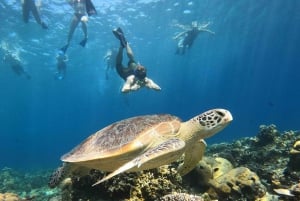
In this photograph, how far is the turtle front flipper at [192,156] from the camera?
206 inches

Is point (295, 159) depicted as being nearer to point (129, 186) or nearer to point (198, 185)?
point (198, 185)

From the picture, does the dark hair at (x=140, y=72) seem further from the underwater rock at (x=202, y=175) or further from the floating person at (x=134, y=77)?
the underwater rock at (x=202, y=175)

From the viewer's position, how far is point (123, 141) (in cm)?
466

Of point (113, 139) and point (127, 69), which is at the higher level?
point (127, 69)

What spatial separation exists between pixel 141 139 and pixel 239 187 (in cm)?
207

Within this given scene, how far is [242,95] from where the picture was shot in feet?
504

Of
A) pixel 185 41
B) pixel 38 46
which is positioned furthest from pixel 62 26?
pixel 185 41

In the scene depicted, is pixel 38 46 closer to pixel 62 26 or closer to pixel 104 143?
pixel 62 26

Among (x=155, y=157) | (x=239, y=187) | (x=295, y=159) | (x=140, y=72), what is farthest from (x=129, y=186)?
(x=140, y=72)

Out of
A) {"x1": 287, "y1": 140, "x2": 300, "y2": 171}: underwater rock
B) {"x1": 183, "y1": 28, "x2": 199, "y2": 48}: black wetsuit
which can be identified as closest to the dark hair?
{"x1": 287, "y1": 140, "x2": 300, "y2": 171}: underwater rock

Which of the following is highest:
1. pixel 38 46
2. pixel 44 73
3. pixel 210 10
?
pixel 210 10

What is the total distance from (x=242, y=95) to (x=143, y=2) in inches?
5380

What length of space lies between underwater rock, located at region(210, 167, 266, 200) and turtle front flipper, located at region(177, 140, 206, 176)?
62cm

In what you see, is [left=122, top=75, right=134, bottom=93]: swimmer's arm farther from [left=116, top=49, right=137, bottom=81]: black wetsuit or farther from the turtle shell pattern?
the turtle shell pattern
